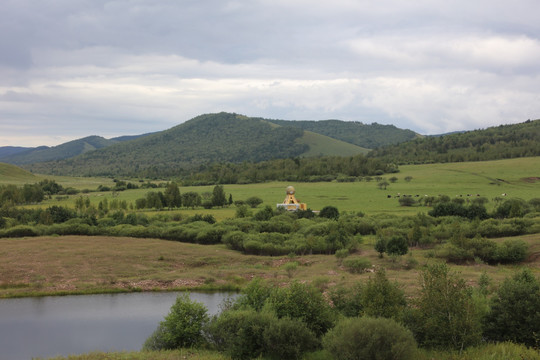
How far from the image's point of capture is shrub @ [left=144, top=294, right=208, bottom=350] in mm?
28484

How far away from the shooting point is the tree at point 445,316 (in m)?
23.4

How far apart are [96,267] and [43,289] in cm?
798

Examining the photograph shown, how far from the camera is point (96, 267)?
2120 inches

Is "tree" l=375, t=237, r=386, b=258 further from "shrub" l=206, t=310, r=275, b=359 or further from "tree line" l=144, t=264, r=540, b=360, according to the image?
"shrub" l=206, t=310, r=275, b=359

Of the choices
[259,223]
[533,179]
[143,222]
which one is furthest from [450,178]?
[143,222]

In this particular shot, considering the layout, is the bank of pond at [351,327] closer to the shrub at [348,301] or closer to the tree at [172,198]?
the shrub at [348,301]

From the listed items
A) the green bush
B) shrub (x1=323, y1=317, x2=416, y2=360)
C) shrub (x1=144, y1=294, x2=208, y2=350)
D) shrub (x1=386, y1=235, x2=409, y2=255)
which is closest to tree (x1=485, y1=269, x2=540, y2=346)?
shrub (x1=323, y1=317, x2=416, y2=360)

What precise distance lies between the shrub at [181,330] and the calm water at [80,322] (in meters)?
2.59

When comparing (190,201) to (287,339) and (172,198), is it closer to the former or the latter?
(172,198)

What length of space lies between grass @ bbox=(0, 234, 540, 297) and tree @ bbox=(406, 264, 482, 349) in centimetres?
1279

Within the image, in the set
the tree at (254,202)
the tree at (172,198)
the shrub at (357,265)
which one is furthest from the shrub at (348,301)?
the tree at (172,198)

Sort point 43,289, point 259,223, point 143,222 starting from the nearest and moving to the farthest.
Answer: point 43,289
point 259,223
point 143,222

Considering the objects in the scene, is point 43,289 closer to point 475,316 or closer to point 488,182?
point 475,316

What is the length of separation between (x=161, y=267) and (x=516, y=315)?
40428mm
